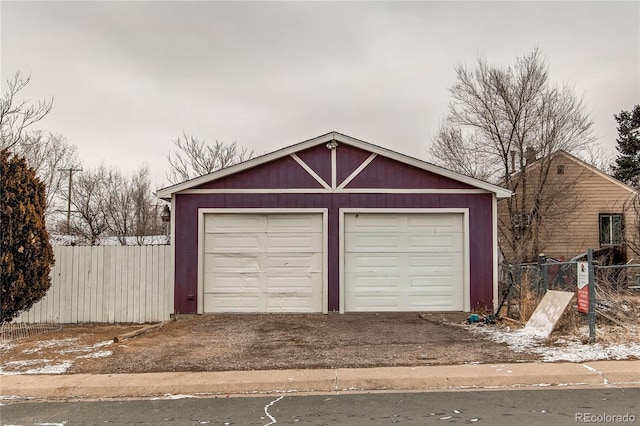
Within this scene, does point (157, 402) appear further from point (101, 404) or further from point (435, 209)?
point (435, 209)

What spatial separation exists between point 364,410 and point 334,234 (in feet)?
23.3

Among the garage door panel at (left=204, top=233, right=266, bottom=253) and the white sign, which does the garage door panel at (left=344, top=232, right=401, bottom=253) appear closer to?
the garage door panel at (left=204, top=233, right=266, bottom=253)

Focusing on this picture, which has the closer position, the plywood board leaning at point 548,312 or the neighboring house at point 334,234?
the plywood board leaning at point 548,312

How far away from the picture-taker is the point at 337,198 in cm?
1254

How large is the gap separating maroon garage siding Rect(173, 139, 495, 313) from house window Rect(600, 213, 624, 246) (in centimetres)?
1272

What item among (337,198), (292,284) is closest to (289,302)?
A: (292,284)

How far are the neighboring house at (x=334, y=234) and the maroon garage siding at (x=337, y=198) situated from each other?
0.08 feet

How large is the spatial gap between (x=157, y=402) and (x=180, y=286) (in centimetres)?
648

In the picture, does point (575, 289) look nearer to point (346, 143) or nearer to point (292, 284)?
point (346, 143)

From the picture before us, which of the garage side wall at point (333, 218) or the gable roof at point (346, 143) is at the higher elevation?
the gable roof at point (346, 143)

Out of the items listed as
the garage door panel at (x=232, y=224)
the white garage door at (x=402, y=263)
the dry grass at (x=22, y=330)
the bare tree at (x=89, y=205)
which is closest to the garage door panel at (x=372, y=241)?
the white garage door at (x=402, y=263)

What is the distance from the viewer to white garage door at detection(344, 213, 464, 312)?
41.0 feet

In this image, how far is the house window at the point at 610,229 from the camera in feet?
74.0

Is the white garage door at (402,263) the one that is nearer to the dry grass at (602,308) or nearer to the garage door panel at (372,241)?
the garage door panel at (372,241)
